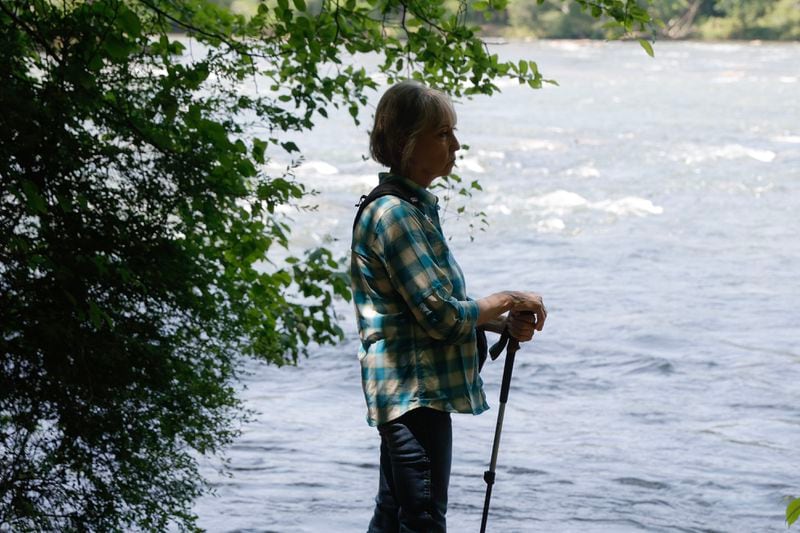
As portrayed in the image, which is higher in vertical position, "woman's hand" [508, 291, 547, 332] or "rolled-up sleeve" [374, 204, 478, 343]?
"rolled-up sleeve" [374, 204, 478, 343]

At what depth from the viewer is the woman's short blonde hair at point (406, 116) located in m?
2.88

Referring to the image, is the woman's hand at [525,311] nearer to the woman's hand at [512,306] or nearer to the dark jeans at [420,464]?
the woman's hand at [512,306]

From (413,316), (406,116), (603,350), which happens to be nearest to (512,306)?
(413,316)

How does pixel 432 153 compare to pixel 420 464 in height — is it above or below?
above

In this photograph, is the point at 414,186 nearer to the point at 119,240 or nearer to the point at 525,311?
the point at 525,311

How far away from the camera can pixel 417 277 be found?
9.15ft

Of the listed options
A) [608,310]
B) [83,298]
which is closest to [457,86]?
[83,298]

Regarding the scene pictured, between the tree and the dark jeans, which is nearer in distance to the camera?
the dark jeans

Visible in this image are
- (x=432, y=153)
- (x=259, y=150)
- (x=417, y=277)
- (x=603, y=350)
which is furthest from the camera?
(x=603, y=350)

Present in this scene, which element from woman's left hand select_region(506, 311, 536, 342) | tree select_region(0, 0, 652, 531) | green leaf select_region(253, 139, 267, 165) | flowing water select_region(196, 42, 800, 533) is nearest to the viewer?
woman's left hand select_region(506, 311, 536, 342)

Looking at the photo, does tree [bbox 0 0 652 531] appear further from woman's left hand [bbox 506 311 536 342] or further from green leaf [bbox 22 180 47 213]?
woman's left hand [bbox 506 311 536 342]

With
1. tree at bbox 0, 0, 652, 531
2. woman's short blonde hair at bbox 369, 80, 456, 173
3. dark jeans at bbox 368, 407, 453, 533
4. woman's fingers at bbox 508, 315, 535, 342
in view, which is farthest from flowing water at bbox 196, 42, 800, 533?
woman's short blonde hair at bbox 369, 80, 456, 173

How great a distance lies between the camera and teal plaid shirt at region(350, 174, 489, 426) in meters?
2.80

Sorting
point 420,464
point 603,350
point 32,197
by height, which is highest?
point 32,197
